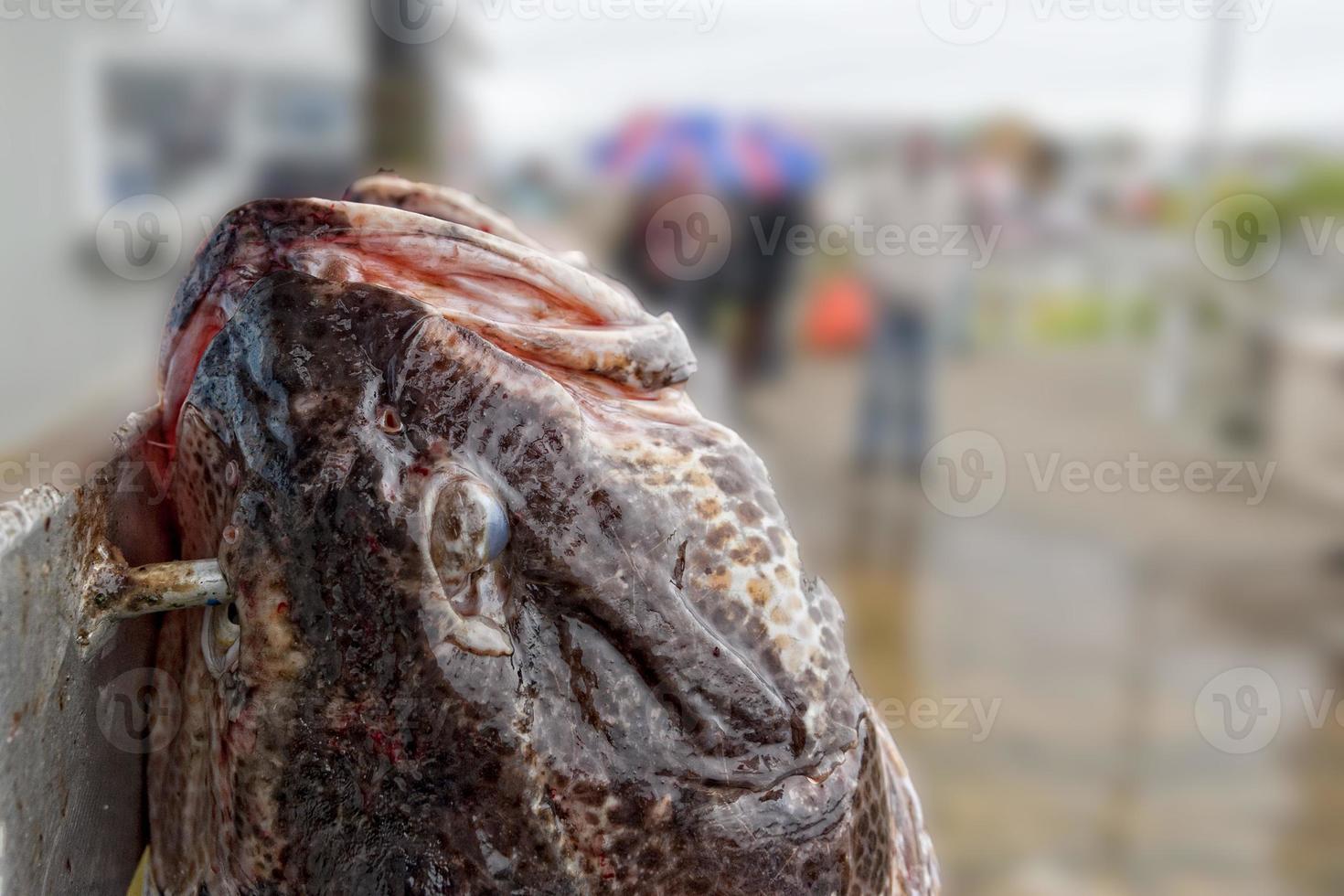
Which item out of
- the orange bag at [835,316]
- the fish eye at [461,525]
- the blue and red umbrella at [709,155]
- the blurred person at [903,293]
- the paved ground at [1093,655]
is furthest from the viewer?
the orange bag at [835,316]

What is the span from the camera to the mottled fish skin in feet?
3.50

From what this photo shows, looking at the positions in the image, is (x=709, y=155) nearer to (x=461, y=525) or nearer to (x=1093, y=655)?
(x=1093, y=655)

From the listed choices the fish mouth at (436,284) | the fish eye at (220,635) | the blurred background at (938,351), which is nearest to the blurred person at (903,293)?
the blurred background at (938,351)

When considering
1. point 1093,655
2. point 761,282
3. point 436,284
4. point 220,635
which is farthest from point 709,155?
point 220,635

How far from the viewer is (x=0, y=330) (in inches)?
234

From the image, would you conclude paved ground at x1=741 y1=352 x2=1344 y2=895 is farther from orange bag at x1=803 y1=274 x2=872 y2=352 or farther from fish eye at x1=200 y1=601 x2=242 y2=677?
fish eye at x1=200 y1=601 x2=242 y2=677

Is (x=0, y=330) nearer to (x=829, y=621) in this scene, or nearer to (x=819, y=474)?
(x=829, y=621)

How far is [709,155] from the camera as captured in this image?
26.7 ft

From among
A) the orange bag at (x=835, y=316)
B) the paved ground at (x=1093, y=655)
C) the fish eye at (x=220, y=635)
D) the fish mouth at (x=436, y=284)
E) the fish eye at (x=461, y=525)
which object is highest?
the fish mouth at (x=436, y=284)

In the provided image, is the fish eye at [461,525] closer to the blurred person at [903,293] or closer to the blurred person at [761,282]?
the blurred person at [761,282]

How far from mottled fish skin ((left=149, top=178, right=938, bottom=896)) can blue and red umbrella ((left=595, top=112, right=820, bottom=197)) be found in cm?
619

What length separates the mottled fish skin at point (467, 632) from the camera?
107 centimetres

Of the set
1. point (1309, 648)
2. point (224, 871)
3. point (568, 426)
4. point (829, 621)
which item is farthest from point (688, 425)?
point (1309, 648)

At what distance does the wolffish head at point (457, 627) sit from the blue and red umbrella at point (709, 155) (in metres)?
6.20
